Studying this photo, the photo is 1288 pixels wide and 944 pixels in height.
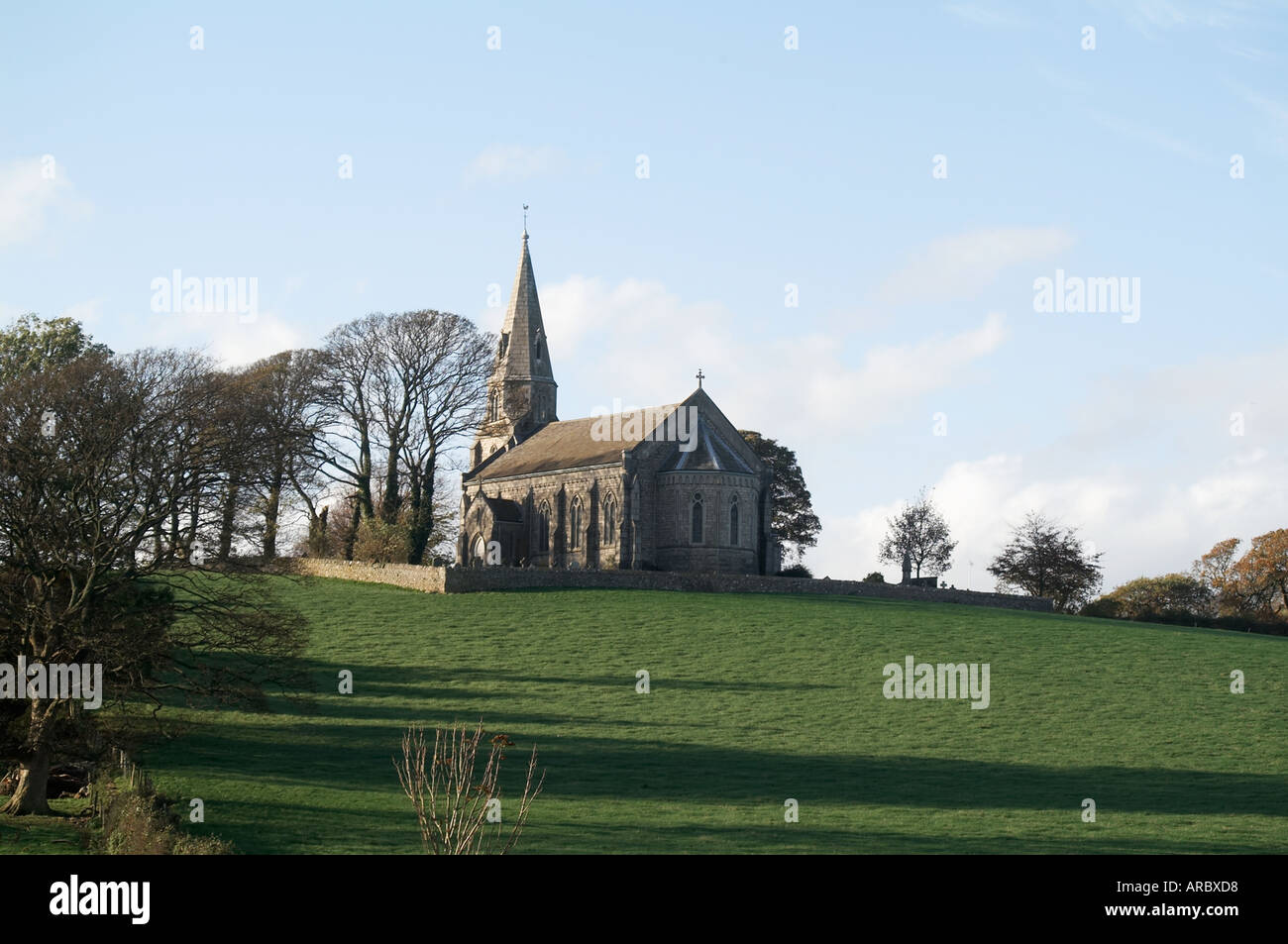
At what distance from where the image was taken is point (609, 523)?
73.5m

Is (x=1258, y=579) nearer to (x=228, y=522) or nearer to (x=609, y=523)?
(x=609, y=523)

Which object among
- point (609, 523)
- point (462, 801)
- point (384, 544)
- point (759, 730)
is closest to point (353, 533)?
point (384, 544)

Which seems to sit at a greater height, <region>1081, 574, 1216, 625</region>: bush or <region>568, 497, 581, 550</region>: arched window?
<region>568, 497, 581, 550</region>: arched window

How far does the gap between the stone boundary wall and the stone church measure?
825 centimetres

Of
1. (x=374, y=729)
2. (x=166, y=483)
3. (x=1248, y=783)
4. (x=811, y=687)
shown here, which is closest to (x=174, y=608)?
(x=166, y=483)

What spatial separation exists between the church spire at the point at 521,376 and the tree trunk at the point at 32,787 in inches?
2411

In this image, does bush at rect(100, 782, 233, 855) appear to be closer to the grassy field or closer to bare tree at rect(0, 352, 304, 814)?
the grassy field

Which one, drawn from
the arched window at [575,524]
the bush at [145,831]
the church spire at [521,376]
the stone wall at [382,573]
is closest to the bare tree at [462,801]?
the bush at [145,831]

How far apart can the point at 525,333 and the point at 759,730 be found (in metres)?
55.4

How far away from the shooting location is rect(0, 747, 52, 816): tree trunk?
27.0 meters

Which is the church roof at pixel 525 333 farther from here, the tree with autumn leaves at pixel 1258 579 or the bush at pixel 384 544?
the tree with autumn leaves at pixel 1258 579

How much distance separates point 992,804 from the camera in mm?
30344

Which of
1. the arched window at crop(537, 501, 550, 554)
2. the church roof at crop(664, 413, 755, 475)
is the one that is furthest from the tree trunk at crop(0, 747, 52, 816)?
the arched window at crop(537, 501, 550, 554)

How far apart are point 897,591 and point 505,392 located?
3317 cm
